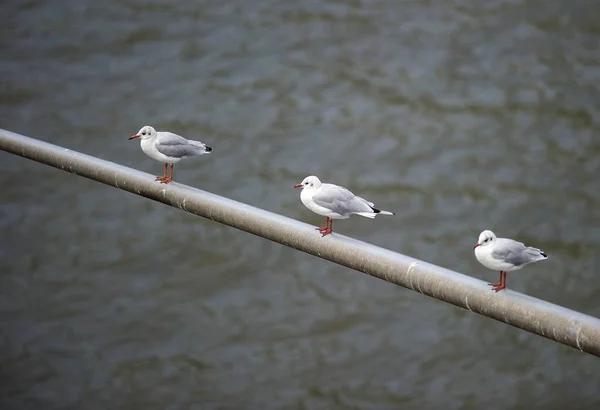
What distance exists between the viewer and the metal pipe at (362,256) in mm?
1562

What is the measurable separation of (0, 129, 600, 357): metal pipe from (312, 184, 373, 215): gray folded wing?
0.50 metres

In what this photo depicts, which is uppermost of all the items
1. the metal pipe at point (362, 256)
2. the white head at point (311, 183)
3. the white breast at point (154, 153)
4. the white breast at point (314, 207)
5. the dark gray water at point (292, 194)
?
the metal pipe at point (362, 256)

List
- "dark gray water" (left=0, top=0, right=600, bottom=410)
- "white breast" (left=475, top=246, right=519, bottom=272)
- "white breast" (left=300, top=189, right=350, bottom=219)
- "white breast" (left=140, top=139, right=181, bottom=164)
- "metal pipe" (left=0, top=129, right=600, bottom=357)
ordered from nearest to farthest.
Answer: "metal pipe" (left=0, top=129, right=600, bottom=357)
"white breast" (left=475, top=246, right=519, bottom=272)
"white breast" (left=300, top=189, right=350, bottom=219)
"white breast" (left=140, top=139, right=181, bottom=164)
"dark gray water" (left=0, top=0, right=600, bottom=410)

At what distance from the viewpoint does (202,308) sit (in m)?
6.92

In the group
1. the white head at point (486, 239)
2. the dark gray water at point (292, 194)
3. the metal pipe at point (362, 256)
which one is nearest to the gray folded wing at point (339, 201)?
the white head at point (486, 239)

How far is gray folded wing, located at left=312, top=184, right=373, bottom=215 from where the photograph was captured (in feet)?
8.57

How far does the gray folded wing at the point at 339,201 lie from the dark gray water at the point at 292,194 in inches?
160

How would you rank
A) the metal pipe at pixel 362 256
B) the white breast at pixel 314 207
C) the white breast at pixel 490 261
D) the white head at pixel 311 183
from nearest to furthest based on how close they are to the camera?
the metal pipe at pixel 362 256 < the white breast at pixel 490 261 < the white breast at pixel 314 207 < the white head at pixel 311 183

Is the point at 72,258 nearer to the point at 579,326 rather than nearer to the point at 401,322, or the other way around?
the point at 401,322

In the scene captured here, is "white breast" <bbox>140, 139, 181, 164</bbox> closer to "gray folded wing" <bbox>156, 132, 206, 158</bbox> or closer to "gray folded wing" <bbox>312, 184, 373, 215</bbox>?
"gray folded wing" <bbox>156, 132, 206, 158</bbox>

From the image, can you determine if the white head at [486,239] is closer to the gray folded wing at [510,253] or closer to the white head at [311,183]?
the gray folded wing at [510,253]

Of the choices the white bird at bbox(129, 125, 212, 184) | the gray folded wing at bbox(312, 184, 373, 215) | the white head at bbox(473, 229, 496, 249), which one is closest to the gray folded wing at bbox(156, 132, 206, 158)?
the white bird at bbox(129, 125, 212, 184)

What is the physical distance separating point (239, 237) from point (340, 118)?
1.30 m

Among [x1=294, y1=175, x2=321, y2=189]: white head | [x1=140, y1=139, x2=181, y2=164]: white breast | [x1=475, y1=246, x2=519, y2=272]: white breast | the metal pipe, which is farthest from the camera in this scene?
[x1=140, y1=139, x2=181, y2=164]: white breast
